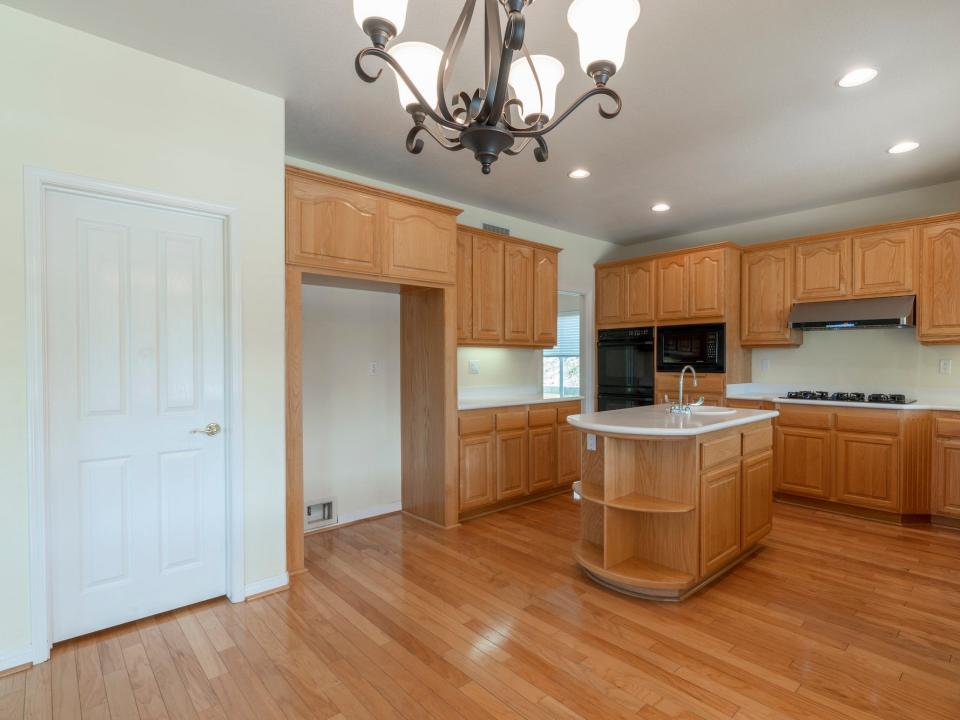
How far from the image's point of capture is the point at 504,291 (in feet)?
14.5

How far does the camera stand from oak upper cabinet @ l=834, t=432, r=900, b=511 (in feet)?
12.8

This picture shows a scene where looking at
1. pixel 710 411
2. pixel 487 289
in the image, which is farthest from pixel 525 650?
pixel 487 289

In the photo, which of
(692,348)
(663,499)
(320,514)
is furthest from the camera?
(692,348)

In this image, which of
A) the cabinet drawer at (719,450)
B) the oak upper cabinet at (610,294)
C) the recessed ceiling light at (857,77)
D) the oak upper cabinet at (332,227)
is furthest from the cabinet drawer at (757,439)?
the oak upper cabinet at (332,227)

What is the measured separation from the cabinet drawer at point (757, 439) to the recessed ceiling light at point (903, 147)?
2.07 metres

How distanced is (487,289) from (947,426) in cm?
373

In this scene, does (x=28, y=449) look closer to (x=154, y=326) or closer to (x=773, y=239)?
(x=154, y=326)

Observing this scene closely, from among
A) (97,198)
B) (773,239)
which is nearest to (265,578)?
(97,198)

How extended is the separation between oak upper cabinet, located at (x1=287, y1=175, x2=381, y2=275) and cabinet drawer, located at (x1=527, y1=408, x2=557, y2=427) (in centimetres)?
195

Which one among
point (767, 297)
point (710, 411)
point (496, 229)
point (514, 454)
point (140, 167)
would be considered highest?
point (496, 229)

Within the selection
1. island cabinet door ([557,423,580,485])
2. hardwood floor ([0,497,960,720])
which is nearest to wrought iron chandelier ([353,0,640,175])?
hardwood floor ([0,497,960,720])

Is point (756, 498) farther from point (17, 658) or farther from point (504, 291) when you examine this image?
point (17, 658)

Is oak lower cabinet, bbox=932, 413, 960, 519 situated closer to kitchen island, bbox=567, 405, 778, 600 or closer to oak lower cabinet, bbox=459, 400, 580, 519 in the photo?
kitchen island, bbox=567, 405, 778, 600

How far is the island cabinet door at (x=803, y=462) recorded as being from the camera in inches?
166
